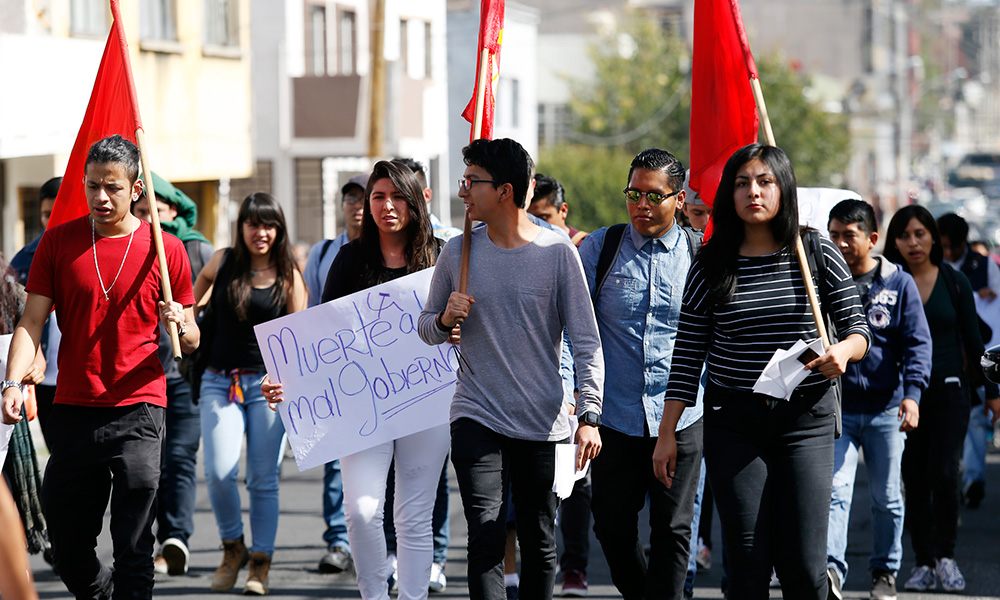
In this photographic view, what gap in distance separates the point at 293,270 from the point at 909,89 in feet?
264

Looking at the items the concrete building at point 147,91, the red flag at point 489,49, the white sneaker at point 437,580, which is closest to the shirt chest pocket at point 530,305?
the red flag at point 489,49

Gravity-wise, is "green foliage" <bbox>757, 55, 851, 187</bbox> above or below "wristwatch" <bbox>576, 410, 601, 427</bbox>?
above

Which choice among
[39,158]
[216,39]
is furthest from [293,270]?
[216,39]

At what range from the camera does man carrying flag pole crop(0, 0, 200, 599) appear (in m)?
5.05

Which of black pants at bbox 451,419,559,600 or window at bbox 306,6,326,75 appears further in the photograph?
window at bbox 306,6,326,75

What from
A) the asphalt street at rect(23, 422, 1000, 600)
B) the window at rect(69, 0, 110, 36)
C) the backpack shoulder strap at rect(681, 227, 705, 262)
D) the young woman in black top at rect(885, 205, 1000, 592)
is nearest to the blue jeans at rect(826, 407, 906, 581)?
the asphalt street at rect(23, 422, 1000, 600)

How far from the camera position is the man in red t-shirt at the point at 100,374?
5051 mm

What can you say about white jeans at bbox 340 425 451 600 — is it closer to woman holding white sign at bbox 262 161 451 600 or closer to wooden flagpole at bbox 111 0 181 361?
woman holding white sign at bbox 262 161 451 600

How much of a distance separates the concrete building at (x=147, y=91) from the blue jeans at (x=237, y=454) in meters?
6.48

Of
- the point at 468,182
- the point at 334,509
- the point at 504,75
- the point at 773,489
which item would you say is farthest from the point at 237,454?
the point at 504,75

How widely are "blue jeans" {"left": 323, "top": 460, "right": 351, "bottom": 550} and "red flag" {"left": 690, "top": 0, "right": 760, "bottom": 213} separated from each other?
2.84 metres

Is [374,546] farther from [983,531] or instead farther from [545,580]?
[983,531]

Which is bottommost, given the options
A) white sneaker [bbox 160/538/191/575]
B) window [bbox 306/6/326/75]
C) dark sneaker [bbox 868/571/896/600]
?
white sneaker [bbox 160/538/191/575]

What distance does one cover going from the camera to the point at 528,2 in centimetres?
6119
